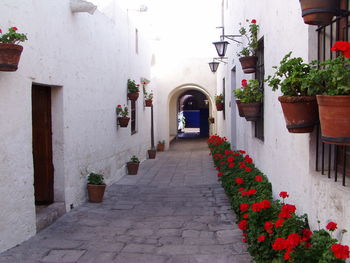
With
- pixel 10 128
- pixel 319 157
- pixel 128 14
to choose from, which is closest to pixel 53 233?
pixel 10 128

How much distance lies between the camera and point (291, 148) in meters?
3.77

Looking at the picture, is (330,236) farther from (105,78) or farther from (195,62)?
(195,62)

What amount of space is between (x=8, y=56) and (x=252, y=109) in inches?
121

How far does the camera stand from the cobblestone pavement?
4195 millimetres

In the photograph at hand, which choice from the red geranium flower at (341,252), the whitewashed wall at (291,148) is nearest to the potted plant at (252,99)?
the whitewashed wall at (291,148)

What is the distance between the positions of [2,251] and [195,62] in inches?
549

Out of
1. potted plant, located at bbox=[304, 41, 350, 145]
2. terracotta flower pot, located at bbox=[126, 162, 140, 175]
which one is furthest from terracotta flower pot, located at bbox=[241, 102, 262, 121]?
terracotta flower pot, located at bbox=[126, 162, 140, 175]

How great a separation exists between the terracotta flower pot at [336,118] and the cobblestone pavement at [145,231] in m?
2.16

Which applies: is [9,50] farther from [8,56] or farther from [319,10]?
[319,10]

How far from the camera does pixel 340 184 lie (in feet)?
8.79

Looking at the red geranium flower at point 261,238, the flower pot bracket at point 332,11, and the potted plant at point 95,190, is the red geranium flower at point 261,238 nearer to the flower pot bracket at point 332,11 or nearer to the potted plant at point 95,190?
the flower pot bracket at point 332,11

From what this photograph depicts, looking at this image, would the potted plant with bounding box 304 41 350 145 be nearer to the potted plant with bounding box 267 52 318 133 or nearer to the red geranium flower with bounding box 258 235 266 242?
the potted plant with bounding box 267 52 318 133

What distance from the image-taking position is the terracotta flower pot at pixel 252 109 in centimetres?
535

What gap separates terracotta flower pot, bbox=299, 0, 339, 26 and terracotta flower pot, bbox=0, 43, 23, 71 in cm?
282
